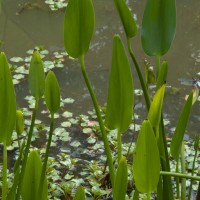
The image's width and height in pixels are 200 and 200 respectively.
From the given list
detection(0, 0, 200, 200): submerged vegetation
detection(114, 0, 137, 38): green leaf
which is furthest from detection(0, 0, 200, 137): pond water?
detection(114, 0, 137, 38): green leaf

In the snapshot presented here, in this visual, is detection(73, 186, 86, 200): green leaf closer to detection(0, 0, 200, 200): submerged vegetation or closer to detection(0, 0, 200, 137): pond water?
detection(0, 0, 200, 200): submerged vegetation

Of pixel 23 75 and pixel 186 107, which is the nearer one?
pixel 186 107

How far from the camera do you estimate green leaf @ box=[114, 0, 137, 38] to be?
1.23 meters

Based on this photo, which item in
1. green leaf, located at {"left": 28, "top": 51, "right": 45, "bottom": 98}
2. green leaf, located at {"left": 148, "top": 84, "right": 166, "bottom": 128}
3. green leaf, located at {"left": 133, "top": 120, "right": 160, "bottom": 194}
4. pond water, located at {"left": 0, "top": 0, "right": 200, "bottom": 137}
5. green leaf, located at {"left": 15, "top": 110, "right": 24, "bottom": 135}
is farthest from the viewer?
pond water, located at {"left": 0, "top": 0, "right": 200, "bottom": 137}

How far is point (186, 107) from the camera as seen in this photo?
1244 millimetres

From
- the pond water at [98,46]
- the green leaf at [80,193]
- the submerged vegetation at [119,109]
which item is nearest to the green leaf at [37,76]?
the submerged vegetation at [119,109]

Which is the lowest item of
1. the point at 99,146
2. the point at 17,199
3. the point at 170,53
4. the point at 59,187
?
the point at 17,199

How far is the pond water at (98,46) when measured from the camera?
290cm

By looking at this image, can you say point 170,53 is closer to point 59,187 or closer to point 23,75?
point 23,75

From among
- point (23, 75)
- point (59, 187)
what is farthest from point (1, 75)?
point (23, 75)

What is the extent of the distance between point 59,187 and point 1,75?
947 millimetres

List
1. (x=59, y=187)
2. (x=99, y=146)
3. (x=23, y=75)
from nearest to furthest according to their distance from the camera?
1. (x=59, y=187)
2. (x=99, y=146)
3. (x=23, y=75)

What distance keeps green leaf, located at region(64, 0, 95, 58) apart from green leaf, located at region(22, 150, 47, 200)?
280 millimetres

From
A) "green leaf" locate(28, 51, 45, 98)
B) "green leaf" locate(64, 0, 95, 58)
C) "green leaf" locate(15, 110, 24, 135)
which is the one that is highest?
"green leaf" locate(64, 0, 95, 58)
